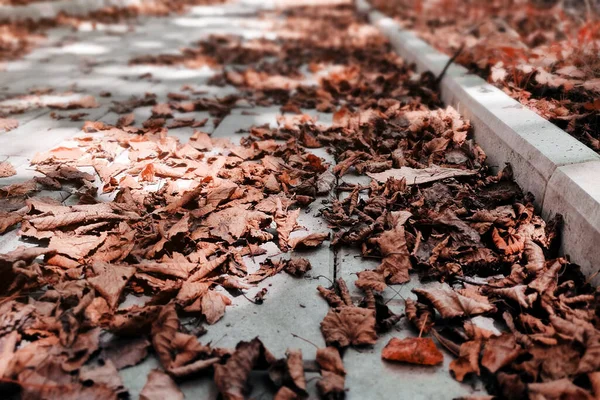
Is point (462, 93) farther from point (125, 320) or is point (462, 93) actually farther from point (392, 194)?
point (125, 320)

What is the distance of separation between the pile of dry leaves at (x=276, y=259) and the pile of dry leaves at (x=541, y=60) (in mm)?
474

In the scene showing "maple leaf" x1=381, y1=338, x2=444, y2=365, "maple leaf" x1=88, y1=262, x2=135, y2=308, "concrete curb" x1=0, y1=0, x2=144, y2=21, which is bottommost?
"maple leaf" x1=381, y1=338, x2=444, y2=365

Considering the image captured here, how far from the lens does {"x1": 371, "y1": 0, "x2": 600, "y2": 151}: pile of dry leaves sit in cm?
274

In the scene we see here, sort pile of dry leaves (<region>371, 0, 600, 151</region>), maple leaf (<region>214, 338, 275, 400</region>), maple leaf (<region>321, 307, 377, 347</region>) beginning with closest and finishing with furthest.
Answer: maple leaf (<region>214, 338, 275, 400</region>), maple leaf (<region>321, 307, 377, 347</region>), pile of dry leaves (<region>371, 0, 600, 151</region>)

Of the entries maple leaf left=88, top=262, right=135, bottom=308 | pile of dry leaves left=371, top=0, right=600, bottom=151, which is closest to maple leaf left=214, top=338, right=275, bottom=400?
maple leaf left=88, top=262, right=135, bottom=308

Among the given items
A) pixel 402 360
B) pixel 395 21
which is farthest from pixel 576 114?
pixel 395 21

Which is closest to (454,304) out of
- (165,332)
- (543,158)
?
(543,158)

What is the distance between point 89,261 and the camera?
6.63 ft

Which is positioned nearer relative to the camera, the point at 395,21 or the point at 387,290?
the point at 387,290

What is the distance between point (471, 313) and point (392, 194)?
2.86 ft

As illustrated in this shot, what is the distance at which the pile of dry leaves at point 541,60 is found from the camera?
8.99ft

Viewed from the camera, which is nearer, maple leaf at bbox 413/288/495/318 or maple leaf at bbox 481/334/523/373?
maple leaf at bbox 481/334/523/373

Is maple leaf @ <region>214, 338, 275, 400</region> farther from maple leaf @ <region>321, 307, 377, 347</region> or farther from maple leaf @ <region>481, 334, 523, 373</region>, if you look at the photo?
maple leaf @ <region>481, 334, 523, 373</region>

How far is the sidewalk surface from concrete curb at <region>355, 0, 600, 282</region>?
69 centimetres
